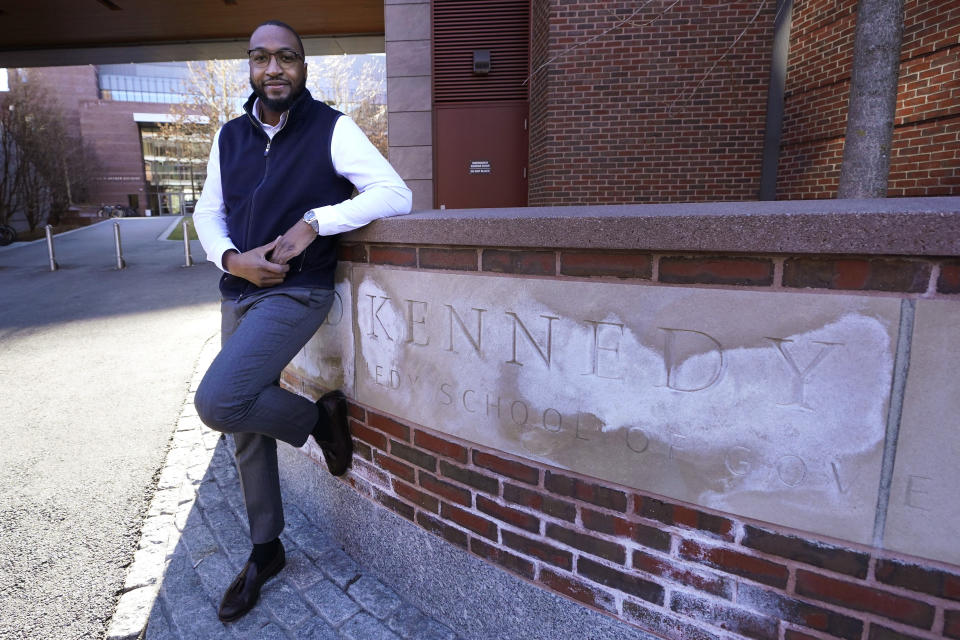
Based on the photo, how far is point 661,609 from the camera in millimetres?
1759

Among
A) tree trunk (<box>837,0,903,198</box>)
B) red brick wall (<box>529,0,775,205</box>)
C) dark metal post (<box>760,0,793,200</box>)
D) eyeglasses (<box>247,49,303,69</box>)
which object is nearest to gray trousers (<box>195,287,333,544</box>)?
eyeglasses (<box>247,49,303,69</box>)

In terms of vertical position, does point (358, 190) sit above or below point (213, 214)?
above

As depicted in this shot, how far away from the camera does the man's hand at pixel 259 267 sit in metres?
2.26

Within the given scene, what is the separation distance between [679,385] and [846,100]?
9.18 m

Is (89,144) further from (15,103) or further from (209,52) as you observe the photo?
(209,52)

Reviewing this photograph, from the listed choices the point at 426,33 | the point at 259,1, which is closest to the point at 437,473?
the point at 426,33

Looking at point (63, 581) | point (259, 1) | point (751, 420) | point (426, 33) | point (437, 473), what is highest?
point (259, 1)

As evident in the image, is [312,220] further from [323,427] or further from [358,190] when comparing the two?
[323,427]

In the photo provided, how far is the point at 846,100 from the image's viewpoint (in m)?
8.65

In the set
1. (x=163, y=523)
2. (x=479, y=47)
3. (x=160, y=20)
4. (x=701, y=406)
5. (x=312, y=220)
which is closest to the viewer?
(x=701, y=406)

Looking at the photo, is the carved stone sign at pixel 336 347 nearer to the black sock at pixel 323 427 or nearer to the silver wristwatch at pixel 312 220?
the black sock at pixel 323 427

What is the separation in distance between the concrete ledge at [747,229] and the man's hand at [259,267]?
0.68 metres

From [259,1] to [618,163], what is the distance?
7.95 m

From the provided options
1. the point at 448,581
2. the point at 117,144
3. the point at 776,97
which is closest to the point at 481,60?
the point at 776,97
